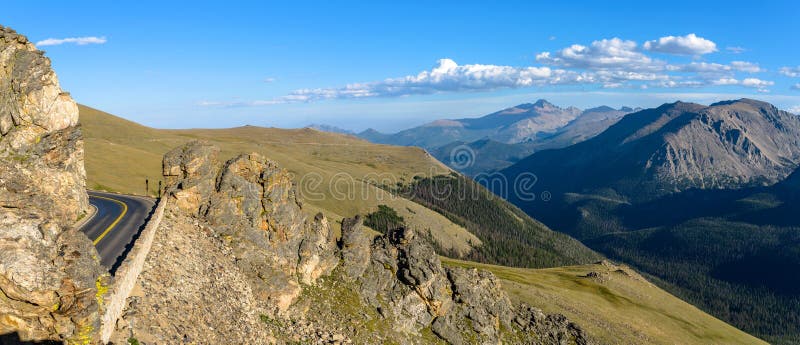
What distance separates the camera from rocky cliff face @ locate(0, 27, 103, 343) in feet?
75.8

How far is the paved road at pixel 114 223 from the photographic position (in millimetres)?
36281

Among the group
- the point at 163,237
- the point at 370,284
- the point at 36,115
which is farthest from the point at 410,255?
the point at 36,115

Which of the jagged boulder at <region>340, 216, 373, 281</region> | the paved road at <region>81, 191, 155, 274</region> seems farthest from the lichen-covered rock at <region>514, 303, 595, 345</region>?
the paved road at <region>81, 191, 155, 274</region>

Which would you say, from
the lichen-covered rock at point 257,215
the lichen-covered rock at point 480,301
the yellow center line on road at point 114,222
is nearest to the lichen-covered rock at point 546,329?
the lichen-covered rock at point 480,301

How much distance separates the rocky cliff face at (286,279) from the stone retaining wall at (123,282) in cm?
94

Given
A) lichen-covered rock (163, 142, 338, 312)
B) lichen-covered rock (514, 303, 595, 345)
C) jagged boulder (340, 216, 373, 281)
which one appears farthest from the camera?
lichen-covered rock (514, 303, 595, 345)

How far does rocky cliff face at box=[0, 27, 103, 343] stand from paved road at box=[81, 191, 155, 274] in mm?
4031

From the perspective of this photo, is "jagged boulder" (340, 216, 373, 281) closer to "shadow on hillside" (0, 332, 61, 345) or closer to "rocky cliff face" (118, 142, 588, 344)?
"rocky cliff face" (118, 142, 588, 344)

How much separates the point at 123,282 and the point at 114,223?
2155 cm

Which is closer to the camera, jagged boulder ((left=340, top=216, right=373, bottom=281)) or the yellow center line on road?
the yellow center line on road

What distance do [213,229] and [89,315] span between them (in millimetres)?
24355

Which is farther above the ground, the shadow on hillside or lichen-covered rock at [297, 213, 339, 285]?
the shadow on hillside

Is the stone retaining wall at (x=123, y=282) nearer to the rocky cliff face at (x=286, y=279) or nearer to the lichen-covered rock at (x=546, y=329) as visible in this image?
the rocky cliff face at (x=286, y=279)

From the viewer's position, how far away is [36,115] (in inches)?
1692
